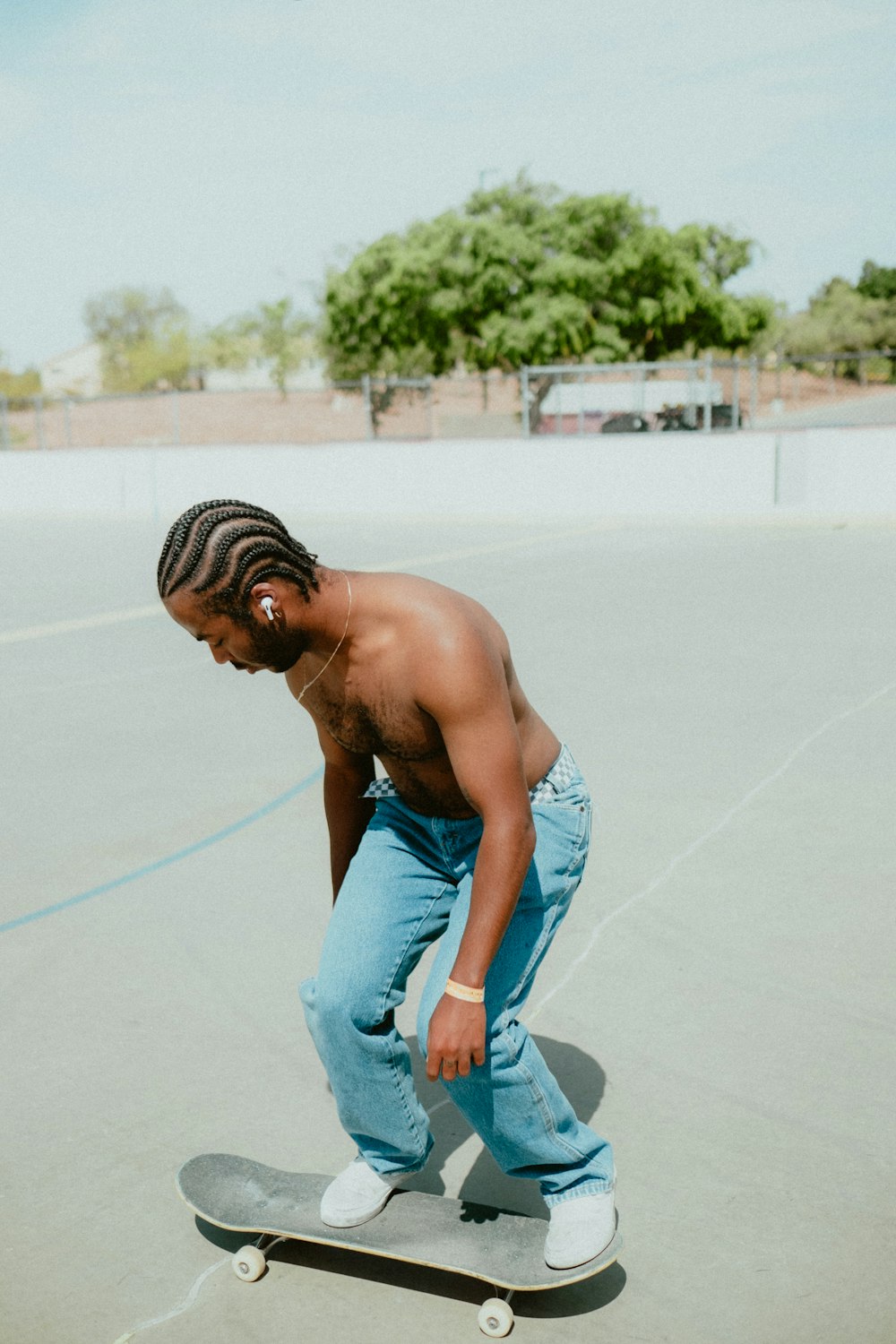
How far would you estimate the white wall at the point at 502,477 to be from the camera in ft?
60.9

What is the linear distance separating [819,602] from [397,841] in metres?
8.67

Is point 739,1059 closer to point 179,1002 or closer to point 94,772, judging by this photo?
point 179,1002

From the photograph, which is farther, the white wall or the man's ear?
the white wall

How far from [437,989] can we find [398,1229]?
20.8 inches

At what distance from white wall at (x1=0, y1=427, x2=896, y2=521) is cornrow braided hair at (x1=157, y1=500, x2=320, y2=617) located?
54.7 ft

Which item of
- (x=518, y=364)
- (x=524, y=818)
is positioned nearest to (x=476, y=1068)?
(x=524, y=818)

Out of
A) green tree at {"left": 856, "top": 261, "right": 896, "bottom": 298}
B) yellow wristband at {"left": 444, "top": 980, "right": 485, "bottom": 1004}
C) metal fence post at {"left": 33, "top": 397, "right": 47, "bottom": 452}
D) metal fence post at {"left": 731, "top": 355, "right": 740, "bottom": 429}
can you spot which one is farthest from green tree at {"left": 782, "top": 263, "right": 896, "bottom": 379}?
yellow wristband at {"left": 444, "top": 980, "right": 485, "bottom": 1004}

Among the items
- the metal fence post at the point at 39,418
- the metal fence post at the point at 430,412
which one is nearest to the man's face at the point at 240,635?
the metal fence post at the point at 430,412

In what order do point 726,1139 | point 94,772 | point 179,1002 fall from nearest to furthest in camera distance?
1. point 726,1139
2. point 179,1002
3. point 94,772

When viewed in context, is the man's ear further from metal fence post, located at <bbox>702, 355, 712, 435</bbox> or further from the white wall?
metal fence post, located at <bbox>702, 355, 712, 435</bbox>

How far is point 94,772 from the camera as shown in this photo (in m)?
6.29

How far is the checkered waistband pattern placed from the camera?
8.63ft

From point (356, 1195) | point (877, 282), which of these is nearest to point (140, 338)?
point (877, 282)

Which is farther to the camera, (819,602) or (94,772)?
(819,602)
